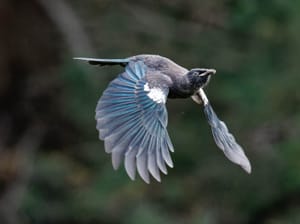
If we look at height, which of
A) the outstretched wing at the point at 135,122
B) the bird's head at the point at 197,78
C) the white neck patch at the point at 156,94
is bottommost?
the outstretched wing at the point at 135,122

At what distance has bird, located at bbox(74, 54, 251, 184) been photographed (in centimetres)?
344

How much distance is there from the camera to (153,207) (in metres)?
8.99

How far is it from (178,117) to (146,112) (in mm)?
5294

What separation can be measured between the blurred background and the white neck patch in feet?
15.5

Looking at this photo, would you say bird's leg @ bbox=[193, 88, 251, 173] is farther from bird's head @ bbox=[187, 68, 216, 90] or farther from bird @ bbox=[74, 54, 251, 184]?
bird's head @ bbox=[187, 68, 216, 90]

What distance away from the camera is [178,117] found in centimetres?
898

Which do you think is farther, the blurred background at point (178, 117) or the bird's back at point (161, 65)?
the blurred background at point (178, 117)

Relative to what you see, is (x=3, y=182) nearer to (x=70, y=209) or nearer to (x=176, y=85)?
(x=70, y=209)

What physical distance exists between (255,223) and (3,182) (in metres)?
2.44

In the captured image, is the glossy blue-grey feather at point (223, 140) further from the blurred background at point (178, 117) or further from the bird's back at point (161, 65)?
the blurred background at point (178, 117)

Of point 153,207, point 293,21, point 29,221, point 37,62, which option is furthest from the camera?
point 37,62

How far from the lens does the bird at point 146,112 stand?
3.44 m

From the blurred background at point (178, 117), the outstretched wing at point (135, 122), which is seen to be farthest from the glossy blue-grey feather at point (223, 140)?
the blurred background at point (178, 117)

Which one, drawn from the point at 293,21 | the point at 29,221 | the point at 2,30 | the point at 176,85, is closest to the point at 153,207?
the point at 29,221
